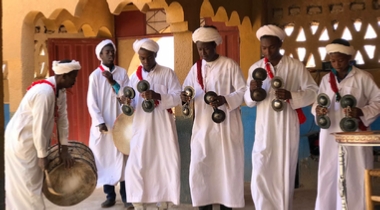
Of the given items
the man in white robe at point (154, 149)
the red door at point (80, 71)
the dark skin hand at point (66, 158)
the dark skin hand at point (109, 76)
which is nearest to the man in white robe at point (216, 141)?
the man in white robe at point (154, 149)

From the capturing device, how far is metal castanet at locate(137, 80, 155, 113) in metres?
6.51

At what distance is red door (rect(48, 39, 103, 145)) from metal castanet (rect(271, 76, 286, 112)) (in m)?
5.87

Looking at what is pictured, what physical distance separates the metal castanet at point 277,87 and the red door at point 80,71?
5.87 metres

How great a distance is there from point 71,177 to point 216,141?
5.29 feet

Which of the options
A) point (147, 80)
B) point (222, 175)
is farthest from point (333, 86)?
point (147, 80)

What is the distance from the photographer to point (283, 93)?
19.1ft

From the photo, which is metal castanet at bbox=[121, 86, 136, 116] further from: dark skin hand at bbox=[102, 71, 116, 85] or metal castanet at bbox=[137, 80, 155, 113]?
dark skin hand at bbox=[102, 71, 116, 85]

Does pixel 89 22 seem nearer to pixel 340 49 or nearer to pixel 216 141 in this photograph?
pixel 216 141

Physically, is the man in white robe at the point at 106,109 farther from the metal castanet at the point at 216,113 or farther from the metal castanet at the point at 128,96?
the metal castanet at the point at 216,113

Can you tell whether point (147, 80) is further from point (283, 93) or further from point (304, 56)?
point (304, 56)

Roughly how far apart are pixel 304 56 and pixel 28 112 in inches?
195

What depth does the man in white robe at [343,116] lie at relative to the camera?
5703mm

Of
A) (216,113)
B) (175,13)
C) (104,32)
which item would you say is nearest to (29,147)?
(216,113)

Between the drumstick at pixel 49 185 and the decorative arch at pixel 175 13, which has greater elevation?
the decorative arch at pixel 175 13
